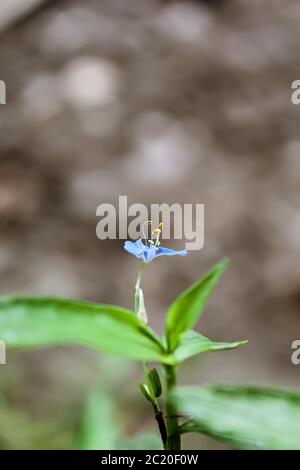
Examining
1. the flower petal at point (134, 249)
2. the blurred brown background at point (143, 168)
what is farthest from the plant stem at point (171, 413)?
the blurred brown background at point (143, 168)

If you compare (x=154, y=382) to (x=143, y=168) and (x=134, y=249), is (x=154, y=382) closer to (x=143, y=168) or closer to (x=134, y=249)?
(x=134, y=249)

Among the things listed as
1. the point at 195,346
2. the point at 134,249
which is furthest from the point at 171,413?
the point at 134,249

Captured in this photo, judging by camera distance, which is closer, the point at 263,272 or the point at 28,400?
the point at 28,400

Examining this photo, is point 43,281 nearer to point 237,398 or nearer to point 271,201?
point 271,201

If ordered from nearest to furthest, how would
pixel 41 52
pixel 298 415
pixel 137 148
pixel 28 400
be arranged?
pixel 298 415 < pixel 28 400 < pixel 137 148 < pixel 41 52

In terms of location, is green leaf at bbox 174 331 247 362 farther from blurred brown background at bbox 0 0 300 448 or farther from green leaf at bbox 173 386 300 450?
blurred brown background at bbox 0 0 300 448

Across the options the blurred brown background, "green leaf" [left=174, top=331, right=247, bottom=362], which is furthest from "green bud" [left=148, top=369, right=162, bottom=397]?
the blurred brown background
